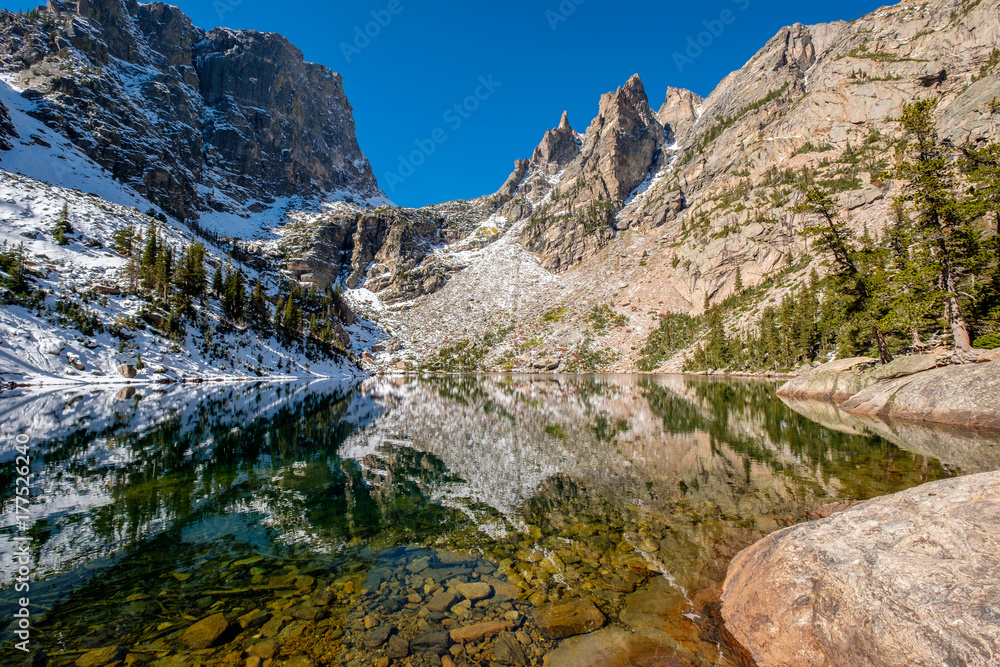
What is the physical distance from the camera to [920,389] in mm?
20406

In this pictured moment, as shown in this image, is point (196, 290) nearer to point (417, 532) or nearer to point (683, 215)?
point (417, 532)

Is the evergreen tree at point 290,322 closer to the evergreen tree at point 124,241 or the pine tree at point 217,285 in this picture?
the pine tree at point 217,285

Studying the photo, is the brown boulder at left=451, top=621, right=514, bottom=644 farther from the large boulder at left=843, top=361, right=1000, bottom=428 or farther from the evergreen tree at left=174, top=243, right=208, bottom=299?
the evergreen tree at left=174, top=243, right=208, bottom=299

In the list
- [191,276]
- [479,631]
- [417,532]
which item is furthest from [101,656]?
[191,276]

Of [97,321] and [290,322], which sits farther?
[290,322]

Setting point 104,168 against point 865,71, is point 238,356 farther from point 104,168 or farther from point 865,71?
point 865,71

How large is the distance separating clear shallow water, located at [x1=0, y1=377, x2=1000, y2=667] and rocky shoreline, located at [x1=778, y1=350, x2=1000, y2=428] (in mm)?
2080

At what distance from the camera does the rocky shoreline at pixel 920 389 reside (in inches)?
688

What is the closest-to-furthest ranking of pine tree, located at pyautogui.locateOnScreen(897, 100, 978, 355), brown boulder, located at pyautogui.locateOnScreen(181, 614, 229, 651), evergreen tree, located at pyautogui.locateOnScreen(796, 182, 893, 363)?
brown boulder, located at pyautogui.locateOnScreen(181, 614, 229, 651) → pine tree, located at pyautogui.locateOnScreen(897, 100, 978, 355) → evergreen tree, located at pyautogui.locateOnScreen(796, 182, 893, 363)

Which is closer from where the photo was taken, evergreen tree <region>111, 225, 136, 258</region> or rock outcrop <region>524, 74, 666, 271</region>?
evergreen tree <region>111, 225, 136, 258</region>

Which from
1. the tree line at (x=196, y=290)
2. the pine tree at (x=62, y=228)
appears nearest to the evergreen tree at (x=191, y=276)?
the tree line at (x=196, y=290)

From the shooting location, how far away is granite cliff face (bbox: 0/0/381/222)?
Result: 116938mm

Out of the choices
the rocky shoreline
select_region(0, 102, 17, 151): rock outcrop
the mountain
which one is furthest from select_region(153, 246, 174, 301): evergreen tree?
the rocky shoreline

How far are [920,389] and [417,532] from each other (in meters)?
26.1
